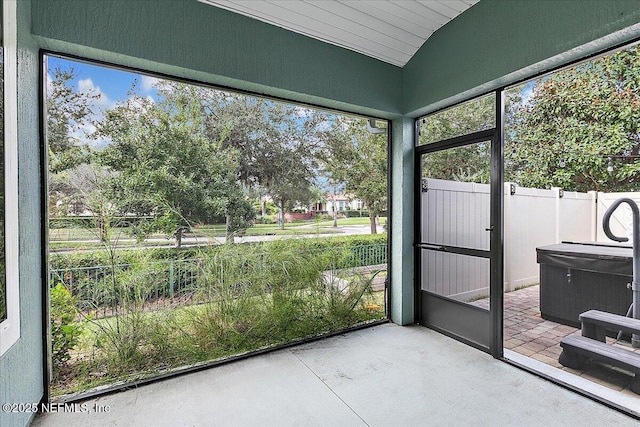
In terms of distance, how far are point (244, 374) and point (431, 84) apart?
127 inches

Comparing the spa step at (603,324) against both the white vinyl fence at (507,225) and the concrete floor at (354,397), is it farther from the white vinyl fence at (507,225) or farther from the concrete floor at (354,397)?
the white vinyl fence at (507,225)

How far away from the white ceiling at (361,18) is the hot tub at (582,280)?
110 inches

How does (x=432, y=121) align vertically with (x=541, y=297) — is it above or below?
above

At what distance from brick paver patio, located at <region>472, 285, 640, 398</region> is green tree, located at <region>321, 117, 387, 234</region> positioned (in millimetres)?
1545

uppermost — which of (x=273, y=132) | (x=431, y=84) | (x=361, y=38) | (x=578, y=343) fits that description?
(x=361, y=38)

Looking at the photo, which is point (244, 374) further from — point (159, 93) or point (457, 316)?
point (159, 93)

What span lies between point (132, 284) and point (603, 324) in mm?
3815

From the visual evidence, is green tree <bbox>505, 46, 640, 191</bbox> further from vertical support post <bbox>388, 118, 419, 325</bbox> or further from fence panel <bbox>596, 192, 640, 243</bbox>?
vertical support post <bbox>388, 118, 419, 325</bbox>

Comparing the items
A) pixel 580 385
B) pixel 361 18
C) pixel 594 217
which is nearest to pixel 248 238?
pixel 361 18

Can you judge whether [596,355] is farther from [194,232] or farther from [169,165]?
[169,165]

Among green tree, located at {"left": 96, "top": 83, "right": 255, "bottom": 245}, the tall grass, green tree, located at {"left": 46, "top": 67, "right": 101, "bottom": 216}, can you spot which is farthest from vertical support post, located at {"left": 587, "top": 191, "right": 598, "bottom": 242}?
green tree, located at {"left": 46, "top": 67, "right": 101, "bottom": 216}

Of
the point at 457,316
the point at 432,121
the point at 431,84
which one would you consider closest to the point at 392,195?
the point at 432,121

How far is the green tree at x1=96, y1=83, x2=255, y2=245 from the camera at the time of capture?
243 centimetres

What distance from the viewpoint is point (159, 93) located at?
259cm
